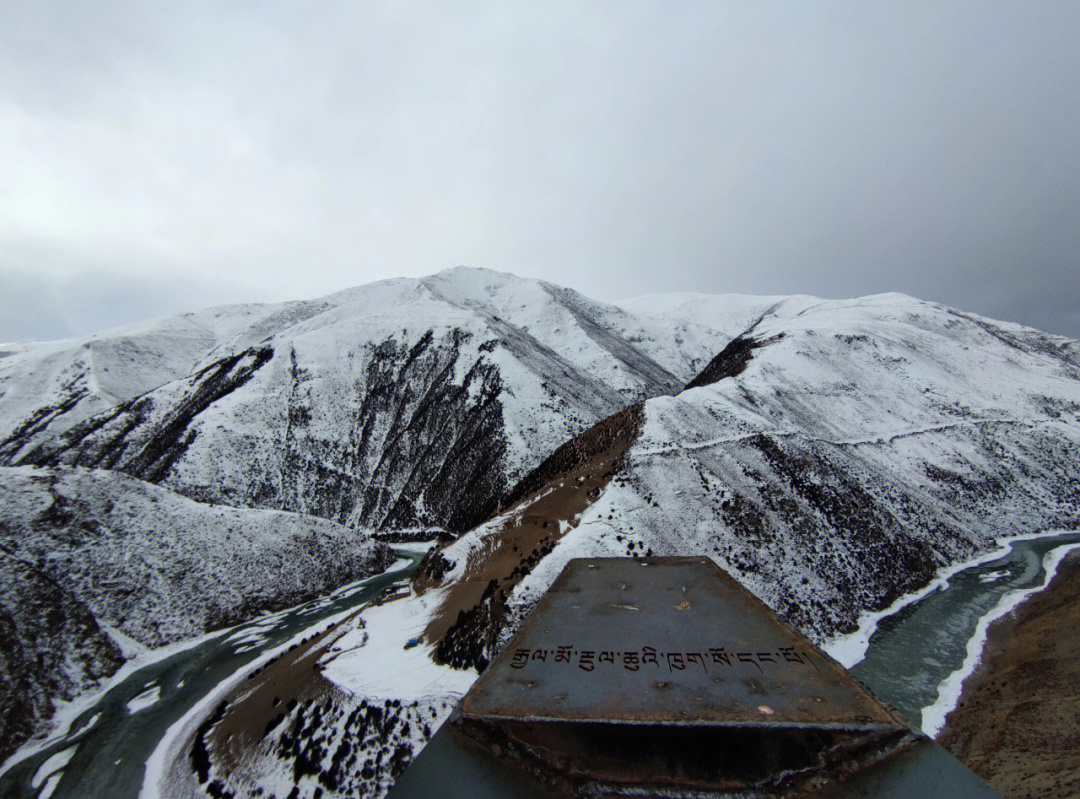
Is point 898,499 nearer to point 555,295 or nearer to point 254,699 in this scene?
point 254,699

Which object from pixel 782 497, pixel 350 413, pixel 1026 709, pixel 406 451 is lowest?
pixel 1026 709

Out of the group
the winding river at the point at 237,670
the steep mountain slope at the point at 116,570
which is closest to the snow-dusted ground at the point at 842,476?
the winding river at the point at 237,670

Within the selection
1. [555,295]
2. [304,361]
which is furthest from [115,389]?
[555,295]

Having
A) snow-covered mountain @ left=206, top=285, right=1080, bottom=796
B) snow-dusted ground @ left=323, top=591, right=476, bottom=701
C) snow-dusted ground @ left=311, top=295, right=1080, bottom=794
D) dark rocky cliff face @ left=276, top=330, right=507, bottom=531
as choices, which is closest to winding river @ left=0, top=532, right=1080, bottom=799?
snow-dusted ground @ left=311, top=295, right=1080, bottom=794

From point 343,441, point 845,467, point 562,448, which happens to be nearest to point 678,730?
point 845,467

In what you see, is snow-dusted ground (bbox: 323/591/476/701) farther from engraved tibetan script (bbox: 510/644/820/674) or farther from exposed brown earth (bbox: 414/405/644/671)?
engraved tibetan script (bbox: 510/644/820/674)

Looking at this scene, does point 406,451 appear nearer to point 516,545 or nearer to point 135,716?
point 516,545
